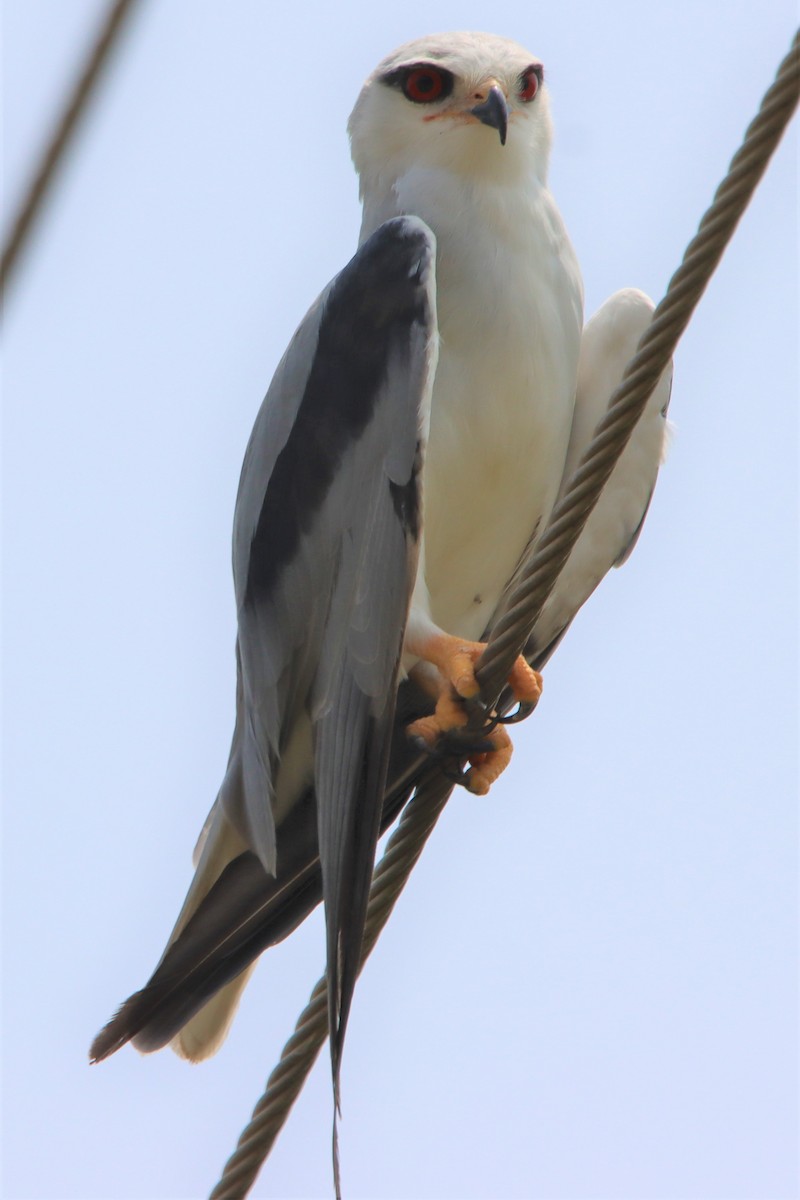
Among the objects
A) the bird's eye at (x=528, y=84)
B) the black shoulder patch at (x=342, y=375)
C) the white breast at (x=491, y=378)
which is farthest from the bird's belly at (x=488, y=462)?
the bird's eye at (x=528, y=84)

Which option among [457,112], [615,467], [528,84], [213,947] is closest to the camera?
[213,947]

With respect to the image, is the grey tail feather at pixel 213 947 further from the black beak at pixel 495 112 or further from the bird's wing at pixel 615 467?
the black beak at pixel 495 112

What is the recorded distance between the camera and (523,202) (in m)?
3.51

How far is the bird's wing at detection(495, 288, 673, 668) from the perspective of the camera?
3508 mm

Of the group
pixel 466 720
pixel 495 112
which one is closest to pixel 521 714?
pixel 466 720

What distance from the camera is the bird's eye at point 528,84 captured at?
3.73 m

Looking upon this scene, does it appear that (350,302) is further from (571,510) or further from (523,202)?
(571,510)

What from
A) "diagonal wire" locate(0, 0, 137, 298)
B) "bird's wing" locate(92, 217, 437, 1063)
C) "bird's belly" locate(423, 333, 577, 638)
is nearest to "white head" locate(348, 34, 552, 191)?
"bird's wing" locate(92, 217, 437, 1063)

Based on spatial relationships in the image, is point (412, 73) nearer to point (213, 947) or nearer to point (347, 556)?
point (347, 556)

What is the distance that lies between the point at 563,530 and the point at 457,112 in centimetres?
178

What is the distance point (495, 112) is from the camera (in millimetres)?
3490

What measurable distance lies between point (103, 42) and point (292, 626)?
7.93 ft

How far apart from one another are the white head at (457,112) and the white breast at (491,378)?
0.09 meters

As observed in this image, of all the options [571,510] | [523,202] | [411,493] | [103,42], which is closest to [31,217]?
[103,42]
